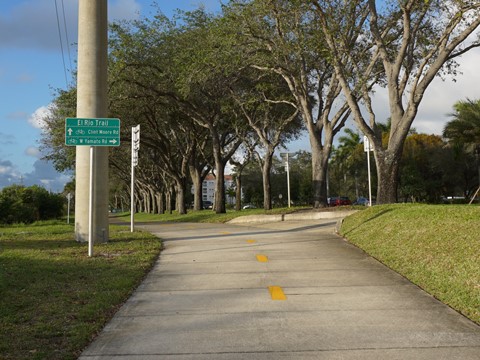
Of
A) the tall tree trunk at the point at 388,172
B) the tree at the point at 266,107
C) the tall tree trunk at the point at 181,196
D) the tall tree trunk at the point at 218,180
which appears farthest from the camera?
the tall tree trunk at the point at 181,196

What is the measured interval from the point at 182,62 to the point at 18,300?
66.1ft

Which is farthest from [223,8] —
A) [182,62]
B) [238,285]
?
[238,285]

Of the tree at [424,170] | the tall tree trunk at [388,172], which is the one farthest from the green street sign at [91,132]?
the tree at [424,170]

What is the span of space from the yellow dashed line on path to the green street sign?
5.35m

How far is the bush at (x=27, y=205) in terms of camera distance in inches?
1253

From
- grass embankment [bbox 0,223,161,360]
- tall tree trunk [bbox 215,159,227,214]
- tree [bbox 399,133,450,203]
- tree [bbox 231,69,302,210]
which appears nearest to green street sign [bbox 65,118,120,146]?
grass embankment [bbox 0,223,161,360]

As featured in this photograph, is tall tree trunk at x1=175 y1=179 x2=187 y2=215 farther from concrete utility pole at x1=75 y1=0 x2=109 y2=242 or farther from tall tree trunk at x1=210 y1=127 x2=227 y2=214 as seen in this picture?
concrete utility pole at x1=75 y1=0 x2=109 y2=242

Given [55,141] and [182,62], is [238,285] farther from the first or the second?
[55,141]

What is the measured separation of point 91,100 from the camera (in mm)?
14359

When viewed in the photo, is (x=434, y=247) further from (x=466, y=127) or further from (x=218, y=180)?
(x=466, y=127)

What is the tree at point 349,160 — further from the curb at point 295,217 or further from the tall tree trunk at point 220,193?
the curb at point 295,217

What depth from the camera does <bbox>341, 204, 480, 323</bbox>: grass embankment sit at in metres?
7.08

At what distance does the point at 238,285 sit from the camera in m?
8.16

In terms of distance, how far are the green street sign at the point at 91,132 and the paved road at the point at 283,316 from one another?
329 centimetres
